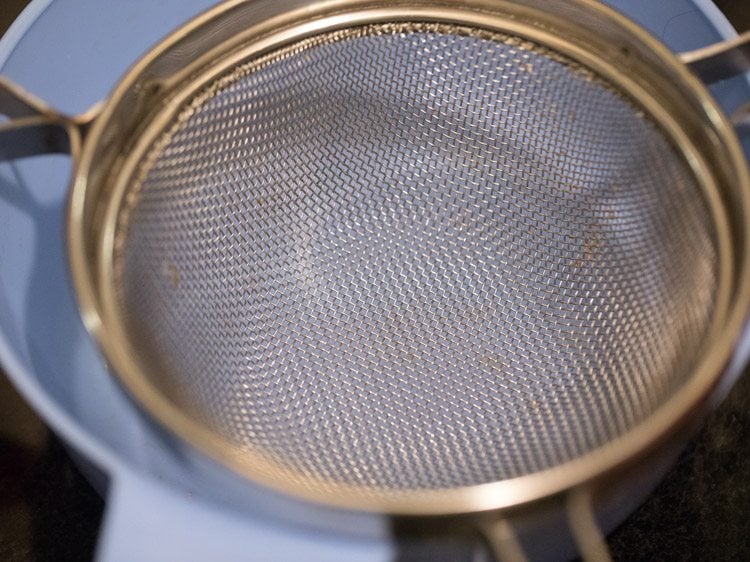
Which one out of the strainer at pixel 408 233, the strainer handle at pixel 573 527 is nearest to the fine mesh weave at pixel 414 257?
the strainer at pixel 408 233

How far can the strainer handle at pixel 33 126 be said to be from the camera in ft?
1.98

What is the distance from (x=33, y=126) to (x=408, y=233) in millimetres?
379

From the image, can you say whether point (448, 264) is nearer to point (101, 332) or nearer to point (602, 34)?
point (602, 34)

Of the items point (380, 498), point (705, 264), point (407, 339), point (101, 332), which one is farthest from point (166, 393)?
point (705, 264)

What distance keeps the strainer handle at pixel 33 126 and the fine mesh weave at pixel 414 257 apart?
7 cm

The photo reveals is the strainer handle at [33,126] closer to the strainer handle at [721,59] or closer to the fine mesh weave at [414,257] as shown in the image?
Answer: the fine mesh weave at [414,257]

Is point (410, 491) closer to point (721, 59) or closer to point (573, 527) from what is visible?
point (573, 527)

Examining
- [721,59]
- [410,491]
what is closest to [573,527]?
[410,491]

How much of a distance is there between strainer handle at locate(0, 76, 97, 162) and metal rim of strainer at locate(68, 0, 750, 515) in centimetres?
1

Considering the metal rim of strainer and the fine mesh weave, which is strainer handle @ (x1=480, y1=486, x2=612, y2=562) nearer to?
the metal rim of strainer

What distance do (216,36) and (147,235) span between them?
17 cm

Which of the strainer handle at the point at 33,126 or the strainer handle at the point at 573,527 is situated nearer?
the strainer handle at the point at 573,527

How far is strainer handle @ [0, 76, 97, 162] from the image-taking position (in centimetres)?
60

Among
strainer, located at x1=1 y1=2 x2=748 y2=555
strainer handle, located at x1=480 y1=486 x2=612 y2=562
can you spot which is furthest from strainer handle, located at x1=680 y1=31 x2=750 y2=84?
strainer handle, located at x1=480 y1=486 x2=612 y2=562
